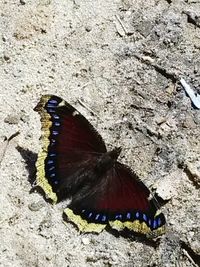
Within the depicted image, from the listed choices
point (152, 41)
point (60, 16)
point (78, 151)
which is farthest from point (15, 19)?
point (78, 151)

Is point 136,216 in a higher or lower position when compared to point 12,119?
higher

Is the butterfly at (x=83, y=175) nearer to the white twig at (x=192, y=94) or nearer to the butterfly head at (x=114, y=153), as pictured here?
the butterfly head at (x=114, y=153)

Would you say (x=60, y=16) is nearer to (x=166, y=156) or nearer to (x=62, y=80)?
(x=62, y=80)

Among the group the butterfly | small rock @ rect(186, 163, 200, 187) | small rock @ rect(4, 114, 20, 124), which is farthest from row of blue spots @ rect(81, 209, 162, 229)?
small rock @ rect(4, 114, 20, 124)

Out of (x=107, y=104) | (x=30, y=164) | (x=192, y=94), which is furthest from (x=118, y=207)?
(x=192, y=94)

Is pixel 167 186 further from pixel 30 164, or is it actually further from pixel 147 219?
pixel 30 164

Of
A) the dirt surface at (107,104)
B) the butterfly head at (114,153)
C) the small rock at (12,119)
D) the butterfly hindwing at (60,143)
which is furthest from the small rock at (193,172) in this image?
the small rock at (12,119)
